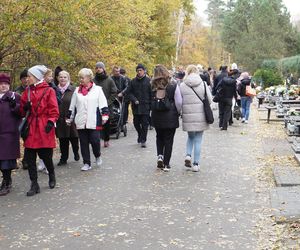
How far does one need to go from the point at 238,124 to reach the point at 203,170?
25.7 ft

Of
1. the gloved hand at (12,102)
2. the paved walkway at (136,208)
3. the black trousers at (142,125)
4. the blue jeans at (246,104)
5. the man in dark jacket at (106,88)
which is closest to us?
the paved walkway at (136,208)

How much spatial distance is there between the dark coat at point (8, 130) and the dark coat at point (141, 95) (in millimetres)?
4445

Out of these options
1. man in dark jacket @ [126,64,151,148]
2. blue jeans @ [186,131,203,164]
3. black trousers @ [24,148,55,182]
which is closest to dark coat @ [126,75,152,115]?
man in dark jacket @ [126,64,151,148]

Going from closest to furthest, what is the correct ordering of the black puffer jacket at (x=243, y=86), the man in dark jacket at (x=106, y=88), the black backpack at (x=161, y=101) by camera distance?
the black backpack at (x=161, y=101), the man in dark jacket at (x=106, y=88), the black puffer jacket at (x=243, y=86)

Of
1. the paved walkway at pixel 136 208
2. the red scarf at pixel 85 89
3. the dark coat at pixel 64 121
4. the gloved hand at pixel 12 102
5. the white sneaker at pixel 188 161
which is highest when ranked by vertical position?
the red scarf at pixel 85 89

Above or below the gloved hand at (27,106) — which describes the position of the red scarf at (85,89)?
above

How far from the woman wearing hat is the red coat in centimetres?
21

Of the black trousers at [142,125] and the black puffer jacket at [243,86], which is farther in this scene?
the black puffer jacket at [243,86]

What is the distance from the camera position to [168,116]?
867cm

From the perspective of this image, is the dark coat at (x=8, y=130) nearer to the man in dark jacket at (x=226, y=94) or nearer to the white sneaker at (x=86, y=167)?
the white sneaker at (x=86, y=167)

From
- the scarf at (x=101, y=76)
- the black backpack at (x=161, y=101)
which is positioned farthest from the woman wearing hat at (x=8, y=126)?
the scarf at (x=101, y=76)

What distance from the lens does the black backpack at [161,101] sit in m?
8.66

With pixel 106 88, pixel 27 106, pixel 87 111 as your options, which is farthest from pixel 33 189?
pixel 106 88

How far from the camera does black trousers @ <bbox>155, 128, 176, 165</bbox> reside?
8805 mm
